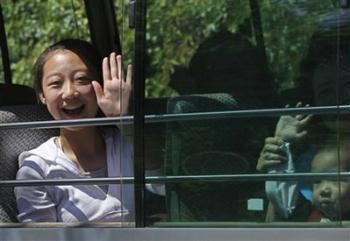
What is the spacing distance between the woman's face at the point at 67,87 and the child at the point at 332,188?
104cm

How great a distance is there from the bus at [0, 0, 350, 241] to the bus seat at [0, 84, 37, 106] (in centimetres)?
124

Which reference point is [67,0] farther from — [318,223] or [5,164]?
[318,223]

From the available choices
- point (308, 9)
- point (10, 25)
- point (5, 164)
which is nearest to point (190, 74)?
point (308, 9)

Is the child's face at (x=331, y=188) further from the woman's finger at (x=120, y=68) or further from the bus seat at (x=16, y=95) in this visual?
the bus seat at (x=16, y=95)

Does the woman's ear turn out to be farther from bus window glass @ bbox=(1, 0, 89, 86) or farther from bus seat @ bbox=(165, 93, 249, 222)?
→ bus window glass @ bbox=(1, 0, 89, 86)

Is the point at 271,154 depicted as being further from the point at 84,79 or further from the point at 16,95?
the point at 16,95

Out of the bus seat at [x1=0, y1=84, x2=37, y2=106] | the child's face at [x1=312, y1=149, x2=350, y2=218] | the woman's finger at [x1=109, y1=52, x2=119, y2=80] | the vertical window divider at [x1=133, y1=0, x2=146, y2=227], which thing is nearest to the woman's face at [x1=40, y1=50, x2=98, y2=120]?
the woman's finger at [x1=109, y1=52, x2=119, y2=80]

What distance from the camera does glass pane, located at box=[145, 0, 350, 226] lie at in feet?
9.24

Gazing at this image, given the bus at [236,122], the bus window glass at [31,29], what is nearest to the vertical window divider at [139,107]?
the bus at [236,122]

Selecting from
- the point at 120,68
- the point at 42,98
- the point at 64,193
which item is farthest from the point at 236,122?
the point at 42,98

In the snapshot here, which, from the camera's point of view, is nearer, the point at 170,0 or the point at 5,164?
the point at 170,0

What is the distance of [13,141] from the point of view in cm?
378

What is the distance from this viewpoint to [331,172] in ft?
9.23

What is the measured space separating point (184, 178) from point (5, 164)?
1001mm
